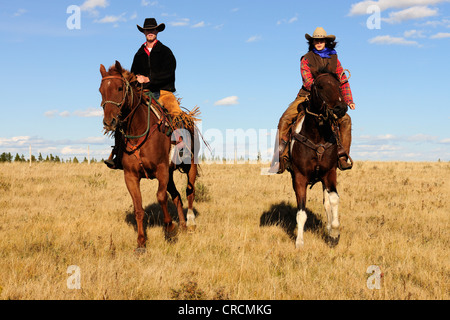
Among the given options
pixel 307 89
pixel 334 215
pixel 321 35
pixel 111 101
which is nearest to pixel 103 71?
pixel 111 101

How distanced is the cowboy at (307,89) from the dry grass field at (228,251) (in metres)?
1.67

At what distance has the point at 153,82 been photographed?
8.73 meters

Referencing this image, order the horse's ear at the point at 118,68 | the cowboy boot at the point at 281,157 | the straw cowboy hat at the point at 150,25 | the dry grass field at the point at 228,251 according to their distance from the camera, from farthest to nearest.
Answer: the straw cowboy hat at the point at 150,25, the cowboy boot at the point at 281,157, the horse's ear at the point at 118,68, the dry grass field at the point at 228,251

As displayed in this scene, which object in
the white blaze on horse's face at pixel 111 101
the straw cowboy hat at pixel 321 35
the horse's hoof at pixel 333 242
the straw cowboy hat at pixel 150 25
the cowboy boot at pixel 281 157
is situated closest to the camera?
the white blaze on horse's face at pixel 111 101

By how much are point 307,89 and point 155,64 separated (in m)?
3.30

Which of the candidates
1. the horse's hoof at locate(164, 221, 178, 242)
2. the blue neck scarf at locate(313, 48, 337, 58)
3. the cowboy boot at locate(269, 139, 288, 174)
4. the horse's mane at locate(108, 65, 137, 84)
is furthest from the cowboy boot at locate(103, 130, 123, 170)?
the blue neck scarf at locate(313, 48, 337, 58)

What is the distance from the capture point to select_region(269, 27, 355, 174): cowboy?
8008 millimetres

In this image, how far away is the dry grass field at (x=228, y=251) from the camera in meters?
5.24

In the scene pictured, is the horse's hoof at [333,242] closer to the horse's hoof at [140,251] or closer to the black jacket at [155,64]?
the horse's hoof at [140,251]

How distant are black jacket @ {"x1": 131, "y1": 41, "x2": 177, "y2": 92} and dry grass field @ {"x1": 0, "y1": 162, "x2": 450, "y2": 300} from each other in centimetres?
339

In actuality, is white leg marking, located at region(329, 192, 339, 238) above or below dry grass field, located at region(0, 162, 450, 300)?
above

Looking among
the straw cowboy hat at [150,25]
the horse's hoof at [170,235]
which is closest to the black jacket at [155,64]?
the straw cowboy hat at [150,25]

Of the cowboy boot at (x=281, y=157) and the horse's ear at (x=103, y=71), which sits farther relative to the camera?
the cowboy boot at (x=281, y=157)

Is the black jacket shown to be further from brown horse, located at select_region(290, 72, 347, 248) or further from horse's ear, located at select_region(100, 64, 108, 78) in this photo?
brown horse, located at select_region(290, 72, 347, 248)
